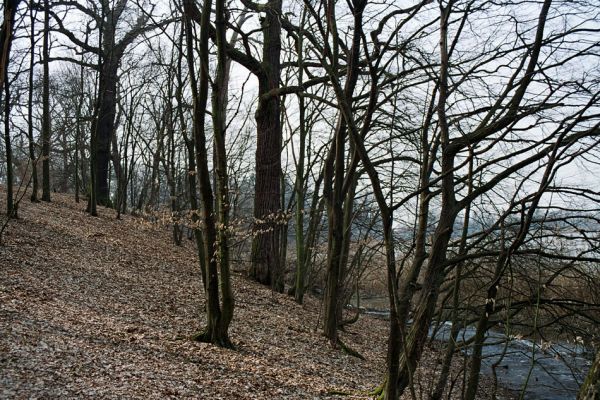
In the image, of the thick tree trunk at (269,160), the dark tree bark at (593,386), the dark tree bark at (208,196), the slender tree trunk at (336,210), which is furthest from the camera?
the thick tree trunk at (269,160)

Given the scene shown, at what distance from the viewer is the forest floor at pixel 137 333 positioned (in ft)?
17.7

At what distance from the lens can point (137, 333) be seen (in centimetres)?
720

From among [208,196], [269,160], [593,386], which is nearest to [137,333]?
[208,196]

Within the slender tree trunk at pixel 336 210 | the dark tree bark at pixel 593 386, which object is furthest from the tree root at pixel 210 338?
the dark tree bark at pixel 593 386

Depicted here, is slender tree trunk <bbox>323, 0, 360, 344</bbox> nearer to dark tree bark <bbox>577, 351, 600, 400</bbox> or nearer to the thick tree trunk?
the thick tree trunk

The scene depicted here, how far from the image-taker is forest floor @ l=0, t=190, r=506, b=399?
5.40 metres

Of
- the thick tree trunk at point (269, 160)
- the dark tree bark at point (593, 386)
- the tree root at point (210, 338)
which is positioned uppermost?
the thick tree trunk at point (269, 160)

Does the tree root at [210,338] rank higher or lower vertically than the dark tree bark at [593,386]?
lower

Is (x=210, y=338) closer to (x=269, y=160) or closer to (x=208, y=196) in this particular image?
(x=208, y=196)

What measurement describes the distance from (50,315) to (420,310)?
4.75 meters

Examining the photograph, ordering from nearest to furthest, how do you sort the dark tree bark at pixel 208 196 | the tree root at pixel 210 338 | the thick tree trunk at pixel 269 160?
the dark tree bark at pixel 208 196
the tree root at pixel 210 338
the thick tree trunk at pixel 269 160

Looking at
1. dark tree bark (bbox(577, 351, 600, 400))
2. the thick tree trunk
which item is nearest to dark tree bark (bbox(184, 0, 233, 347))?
dark tree bark (bbox(577, 351, 600, 400))

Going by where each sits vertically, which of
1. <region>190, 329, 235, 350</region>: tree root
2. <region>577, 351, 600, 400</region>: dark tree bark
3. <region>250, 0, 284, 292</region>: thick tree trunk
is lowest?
<region>190, 329, 235, 350</region>: tree root

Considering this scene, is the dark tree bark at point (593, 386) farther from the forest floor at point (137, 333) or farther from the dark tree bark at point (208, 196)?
the dark tree bark at point (208, 196)
